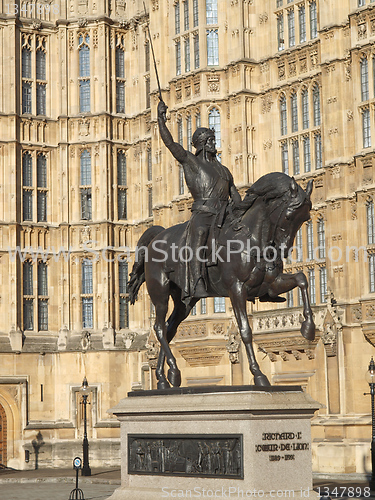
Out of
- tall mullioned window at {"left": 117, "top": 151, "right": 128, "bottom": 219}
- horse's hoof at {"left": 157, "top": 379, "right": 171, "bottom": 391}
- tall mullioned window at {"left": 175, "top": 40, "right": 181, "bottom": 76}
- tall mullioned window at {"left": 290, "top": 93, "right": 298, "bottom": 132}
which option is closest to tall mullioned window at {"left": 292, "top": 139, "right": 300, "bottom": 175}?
tall mullioned window at {"left": 290, "top": 93, "right": 298, "bottom": 132}

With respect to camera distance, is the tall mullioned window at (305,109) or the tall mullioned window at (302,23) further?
the tall mullioned window at (302,23)

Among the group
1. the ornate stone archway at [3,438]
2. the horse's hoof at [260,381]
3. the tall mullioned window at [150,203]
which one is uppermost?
the tall mullioned window at [150,203]

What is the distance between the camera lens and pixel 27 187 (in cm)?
4231

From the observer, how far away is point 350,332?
104ft

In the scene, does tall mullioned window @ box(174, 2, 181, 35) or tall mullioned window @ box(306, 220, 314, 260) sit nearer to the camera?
tall mullioned window @ box(306, 220, 314, 260)

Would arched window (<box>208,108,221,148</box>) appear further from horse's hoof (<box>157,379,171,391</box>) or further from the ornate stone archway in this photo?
horse's hoof (<box>157,379,171,391</box>)

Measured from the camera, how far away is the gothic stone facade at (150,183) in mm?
31938

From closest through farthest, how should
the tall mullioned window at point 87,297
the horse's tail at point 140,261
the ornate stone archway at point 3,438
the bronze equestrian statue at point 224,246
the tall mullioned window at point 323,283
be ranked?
the bronze equestrian statue at point 224,246, the horse's tail at point 140,261, the tall mullioned window at point 323,283, the ornate stone archway at point 3,438, the tall mullioned window at point 87,297

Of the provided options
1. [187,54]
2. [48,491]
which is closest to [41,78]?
[187,54]

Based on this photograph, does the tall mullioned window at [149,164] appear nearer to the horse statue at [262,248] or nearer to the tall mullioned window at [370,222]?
the tall mullioned window at [370,222]

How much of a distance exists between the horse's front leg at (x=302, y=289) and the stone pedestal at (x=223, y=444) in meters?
0.88

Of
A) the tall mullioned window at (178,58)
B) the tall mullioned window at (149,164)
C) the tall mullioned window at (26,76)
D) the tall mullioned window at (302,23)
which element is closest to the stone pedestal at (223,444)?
the tall mullioned window at (302,23)

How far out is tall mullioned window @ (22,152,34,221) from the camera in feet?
139

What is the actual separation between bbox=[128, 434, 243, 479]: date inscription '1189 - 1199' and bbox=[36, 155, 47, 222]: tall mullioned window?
28.3 meters
